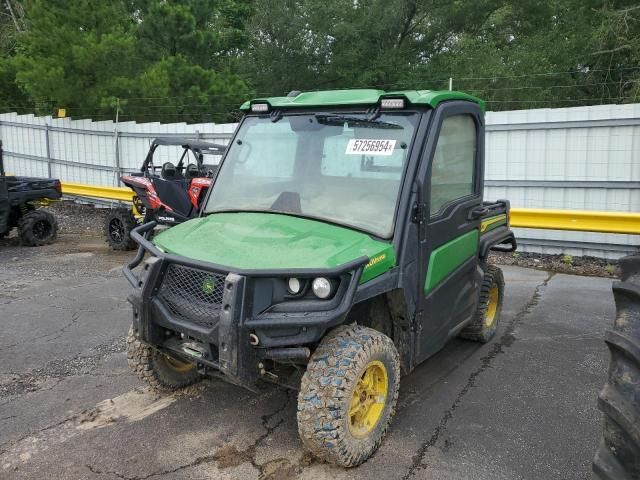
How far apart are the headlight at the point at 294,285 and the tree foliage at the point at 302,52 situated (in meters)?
10.4

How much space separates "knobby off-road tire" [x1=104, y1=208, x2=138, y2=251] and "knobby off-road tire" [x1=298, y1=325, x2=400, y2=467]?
290 inches

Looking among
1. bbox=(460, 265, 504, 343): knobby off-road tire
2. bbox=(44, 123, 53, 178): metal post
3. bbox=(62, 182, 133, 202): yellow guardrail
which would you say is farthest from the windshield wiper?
bbox=(44, 123, 53, 178): metal post

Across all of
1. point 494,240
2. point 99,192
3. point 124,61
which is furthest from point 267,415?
point 124,61

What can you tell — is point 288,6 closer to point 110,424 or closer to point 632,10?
point 632,10

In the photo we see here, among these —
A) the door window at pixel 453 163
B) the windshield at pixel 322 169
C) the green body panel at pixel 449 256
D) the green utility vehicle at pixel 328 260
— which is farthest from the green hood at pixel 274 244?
the door window at pixel 453 163

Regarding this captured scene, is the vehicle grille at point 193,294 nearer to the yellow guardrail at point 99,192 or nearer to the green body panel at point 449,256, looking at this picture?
the green body panel at point 449,256

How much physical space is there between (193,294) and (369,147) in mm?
1481

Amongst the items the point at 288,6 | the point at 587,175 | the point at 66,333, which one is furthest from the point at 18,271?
the point at 288,6

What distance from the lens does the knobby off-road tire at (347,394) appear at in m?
3.15

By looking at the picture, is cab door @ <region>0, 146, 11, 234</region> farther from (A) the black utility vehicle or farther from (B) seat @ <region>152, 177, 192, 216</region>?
(B) seat @ <region>152, 177, 192, 216</region>

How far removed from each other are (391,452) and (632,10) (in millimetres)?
13202

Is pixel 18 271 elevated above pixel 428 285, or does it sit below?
below

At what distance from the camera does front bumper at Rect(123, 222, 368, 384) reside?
306 centimetres

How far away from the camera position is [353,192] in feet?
12.5
